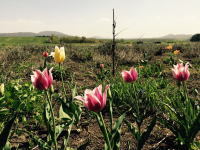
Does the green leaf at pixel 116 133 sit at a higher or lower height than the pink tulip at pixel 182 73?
lower

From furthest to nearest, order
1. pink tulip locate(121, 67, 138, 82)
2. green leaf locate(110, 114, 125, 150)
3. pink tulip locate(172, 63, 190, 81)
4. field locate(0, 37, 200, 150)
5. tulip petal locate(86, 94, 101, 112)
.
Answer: pink tulip locate(121, 67, 138, 82), pink tulip locate(172, 63, 190, 81), field locate(0, 37, 200, 150), green leaf locate(110, 114, 125, 150), tulip petal locate(86, 94, 101, 112)

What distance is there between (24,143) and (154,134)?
159cm

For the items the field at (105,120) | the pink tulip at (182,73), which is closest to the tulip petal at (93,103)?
the field at (105,120)

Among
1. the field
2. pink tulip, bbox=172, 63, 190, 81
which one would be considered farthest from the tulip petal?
pink tulip, bbox=172, 63, 190, 81

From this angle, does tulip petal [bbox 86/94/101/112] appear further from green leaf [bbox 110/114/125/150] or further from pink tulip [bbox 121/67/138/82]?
pink tulip [bbox 121/67/138/82]

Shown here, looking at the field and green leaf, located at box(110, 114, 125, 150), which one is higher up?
green leaf, located at box(110, 114, 125, 150)

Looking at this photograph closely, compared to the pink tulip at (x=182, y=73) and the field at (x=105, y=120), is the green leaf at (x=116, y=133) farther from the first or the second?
the pink tulip at (x=182, y=73)

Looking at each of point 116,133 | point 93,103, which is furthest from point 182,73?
point 93,103

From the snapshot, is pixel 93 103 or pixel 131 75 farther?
pixel 131 75

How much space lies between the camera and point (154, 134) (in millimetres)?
3287

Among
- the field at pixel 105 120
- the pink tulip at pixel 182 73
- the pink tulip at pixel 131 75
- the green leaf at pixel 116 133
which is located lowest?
the field at pixel 105 120

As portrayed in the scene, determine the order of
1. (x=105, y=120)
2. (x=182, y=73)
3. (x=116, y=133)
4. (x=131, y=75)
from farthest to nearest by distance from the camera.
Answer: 1. (x=105, y=120)
2. (x=131, y=75)
3. (x=182, y=73)
4. (x=116, y=133)

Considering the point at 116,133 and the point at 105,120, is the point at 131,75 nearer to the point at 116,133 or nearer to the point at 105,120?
the point at 116,133

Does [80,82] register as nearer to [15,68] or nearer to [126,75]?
[15,68]
